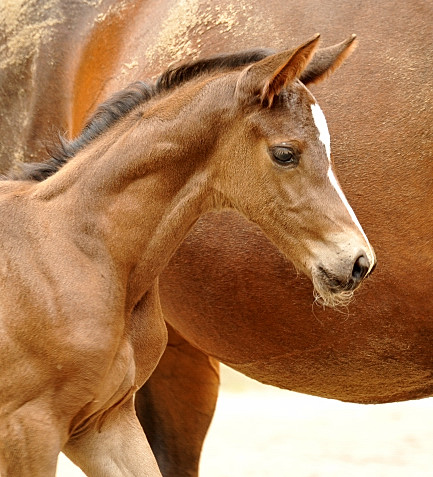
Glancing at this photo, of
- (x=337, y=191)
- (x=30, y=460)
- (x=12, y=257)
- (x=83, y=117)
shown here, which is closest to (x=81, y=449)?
(x=30, y=460)

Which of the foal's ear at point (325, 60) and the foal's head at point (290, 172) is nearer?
the foal's head at point (290, 172)

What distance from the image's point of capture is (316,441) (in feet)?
24.8

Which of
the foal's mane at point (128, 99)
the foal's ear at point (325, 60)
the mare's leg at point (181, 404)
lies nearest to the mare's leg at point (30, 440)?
the foal's mane at point (128, 99)

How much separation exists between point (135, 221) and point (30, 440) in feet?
2.31

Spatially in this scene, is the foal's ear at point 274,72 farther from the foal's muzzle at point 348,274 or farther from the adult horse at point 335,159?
the adult horse at point 335,159

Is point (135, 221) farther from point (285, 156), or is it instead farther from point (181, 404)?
point (181, 404)

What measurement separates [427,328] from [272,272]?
559 millimetres

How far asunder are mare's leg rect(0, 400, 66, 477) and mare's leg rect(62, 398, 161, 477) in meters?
0.26

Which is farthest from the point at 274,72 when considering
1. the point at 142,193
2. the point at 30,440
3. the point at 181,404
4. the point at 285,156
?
the point at 181,404

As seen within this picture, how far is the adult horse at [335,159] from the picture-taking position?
368 centimetres

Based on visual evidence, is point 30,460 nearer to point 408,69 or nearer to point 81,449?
point 81,449

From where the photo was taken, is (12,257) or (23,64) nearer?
(12,257)

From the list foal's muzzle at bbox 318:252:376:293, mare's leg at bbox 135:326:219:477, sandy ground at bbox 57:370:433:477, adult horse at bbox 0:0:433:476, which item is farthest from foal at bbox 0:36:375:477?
sandy ground at bbox 57:370:433:477

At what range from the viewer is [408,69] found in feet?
12.1
